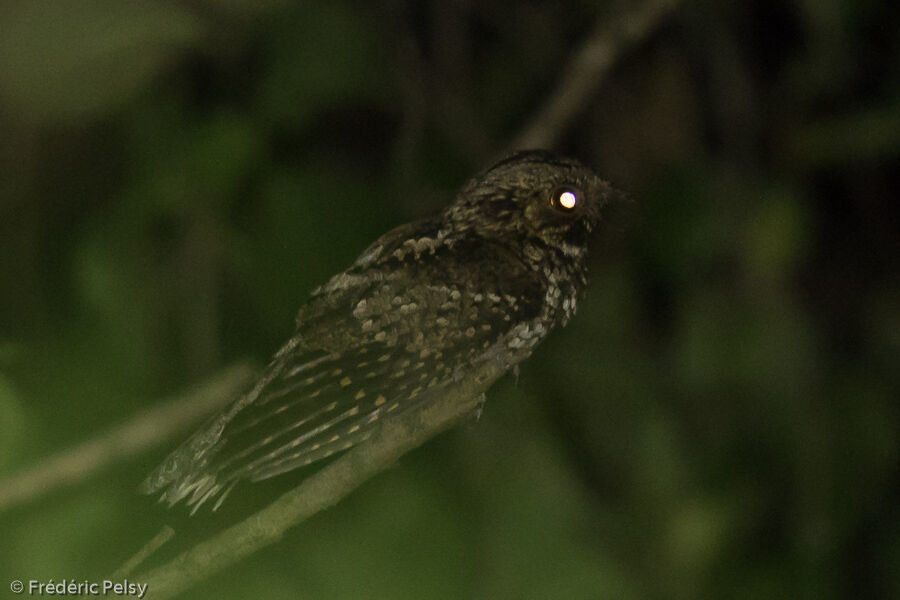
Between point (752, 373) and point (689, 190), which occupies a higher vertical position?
point (689, 190)

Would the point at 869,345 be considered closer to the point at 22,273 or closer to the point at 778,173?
the point at 778,173

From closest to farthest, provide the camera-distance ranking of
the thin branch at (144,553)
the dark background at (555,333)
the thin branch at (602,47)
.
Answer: the thin branch at (144,553) → the dark background at (555,333) → the thin branch at (602,47)

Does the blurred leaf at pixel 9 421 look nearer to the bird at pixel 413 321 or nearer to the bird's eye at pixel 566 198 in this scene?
the bird at pixel 413 321

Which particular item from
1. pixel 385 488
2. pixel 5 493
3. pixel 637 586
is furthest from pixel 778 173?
pixel 5 493

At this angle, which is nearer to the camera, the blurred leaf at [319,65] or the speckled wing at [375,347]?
the speckled wing at [375,347]

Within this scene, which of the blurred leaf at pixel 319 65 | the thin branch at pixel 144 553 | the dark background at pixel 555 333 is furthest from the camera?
the blurred leaf at pixel 319 65

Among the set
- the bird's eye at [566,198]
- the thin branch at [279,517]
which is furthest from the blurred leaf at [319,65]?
the thin branch at [279,517]

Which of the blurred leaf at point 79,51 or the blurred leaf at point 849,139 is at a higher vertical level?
the blurred leaf at point 79,51
